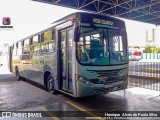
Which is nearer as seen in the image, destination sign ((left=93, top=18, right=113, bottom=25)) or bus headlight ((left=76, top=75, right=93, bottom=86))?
bus headlight ((left=76, top=75, right=93, bottom=86))

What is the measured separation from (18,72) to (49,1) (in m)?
6.60

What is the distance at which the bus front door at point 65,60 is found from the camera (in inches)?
263

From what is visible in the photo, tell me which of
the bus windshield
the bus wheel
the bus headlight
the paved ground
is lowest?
the paved ground

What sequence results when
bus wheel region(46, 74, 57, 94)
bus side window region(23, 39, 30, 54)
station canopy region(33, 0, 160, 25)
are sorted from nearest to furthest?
bus wheel region(46, 74, 57, 94) → bus side window region(23, 39, 30, 54) → station canopy region(33, 0, 160, 25)

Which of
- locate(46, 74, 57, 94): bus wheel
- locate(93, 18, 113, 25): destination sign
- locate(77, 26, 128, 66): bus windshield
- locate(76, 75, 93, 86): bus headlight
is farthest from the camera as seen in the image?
locate(46, 74, 57, 94): bus wheel

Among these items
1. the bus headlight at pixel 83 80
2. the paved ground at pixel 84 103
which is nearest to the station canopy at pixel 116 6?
the paved ground at pixel 84 103

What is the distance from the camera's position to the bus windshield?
20.5ft

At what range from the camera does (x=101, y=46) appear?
6.54 metres

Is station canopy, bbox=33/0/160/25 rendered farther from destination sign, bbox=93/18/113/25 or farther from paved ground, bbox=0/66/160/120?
paved ground, bbox=0/66/160/120

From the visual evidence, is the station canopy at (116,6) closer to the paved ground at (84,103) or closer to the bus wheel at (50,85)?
the bus wheel at (50,85)

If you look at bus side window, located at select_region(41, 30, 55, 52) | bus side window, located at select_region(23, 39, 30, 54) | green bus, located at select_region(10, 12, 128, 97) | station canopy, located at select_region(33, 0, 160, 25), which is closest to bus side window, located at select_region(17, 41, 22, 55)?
bus side window, located at select_region(23, 39, 30, 54)

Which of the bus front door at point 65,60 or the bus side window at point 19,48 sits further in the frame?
the bus side window at point 19,48

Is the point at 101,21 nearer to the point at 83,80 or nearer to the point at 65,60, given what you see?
the point at 65,60

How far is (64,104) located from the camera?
6824 mm
